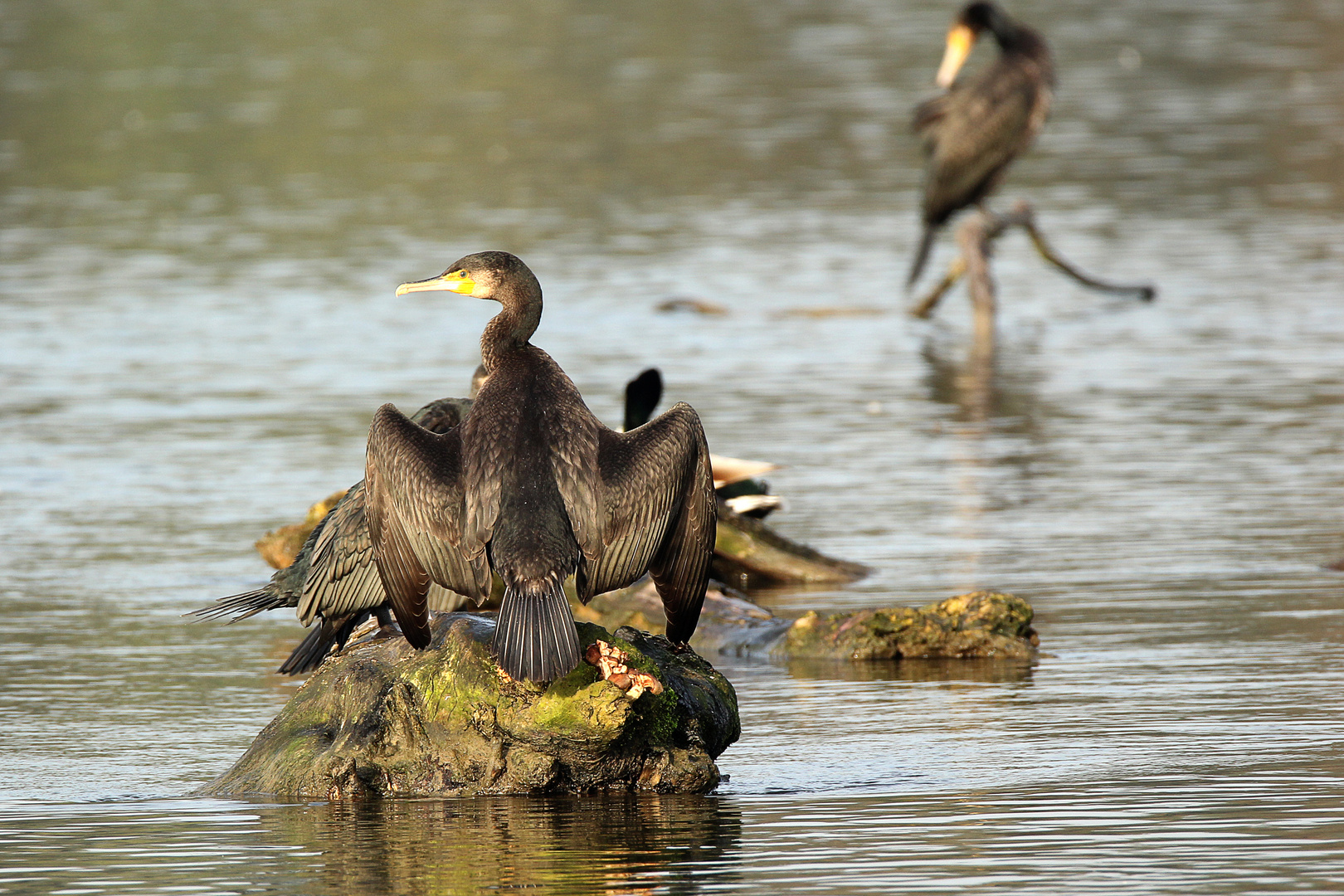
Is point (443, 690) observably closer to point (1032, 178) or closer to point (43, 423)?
point (43, 423)

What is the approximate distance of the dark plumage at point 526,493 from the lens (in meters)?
6.50

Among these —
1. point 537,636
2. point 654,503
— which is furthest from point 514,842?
point 654,503

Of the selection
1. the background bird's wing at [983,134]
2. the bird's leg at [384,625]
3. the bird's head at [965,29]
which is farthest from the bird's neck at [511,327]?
the bird's head at [965,29]

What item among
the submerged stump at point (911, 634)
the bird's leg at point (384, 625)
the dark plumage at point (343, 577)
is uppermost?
the dark plumage at point (343, 577)

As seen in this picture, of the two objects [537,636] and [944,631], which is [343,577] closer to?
[537,636]

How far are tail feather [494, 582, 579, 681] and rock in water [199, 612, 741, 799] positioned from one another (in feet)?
0.86

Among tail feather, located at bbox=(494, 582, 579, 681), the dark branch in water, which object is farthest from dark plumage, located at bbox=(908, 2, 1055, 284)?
tail feather, located at bbox=(494, 582, 579, 681)

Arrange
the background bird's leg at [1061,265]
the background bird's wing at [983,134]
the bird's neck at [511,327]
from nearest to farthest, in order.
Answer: the bird's neck at [511,327] < the background bird's leg at [1061,265] < the background bird's wing at [983,134]

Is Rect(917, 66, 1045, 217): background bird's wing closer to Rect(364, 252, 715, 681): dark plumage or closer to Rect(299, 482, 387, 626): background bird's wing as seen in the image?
Rect(299, 482, 387, 626): background bird's wing

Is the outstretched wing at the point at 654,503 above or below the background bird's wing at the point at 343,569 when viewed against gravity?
above

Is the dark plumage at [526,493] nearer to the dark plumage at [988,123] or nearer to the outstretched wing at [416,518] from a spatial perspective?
the outstretched wing at [416,518]

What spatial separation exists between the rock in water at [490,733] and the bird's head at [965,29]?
13.8 meters

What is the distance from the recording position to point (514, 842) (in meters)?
6.07

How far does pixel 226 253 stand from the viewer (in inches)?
909
